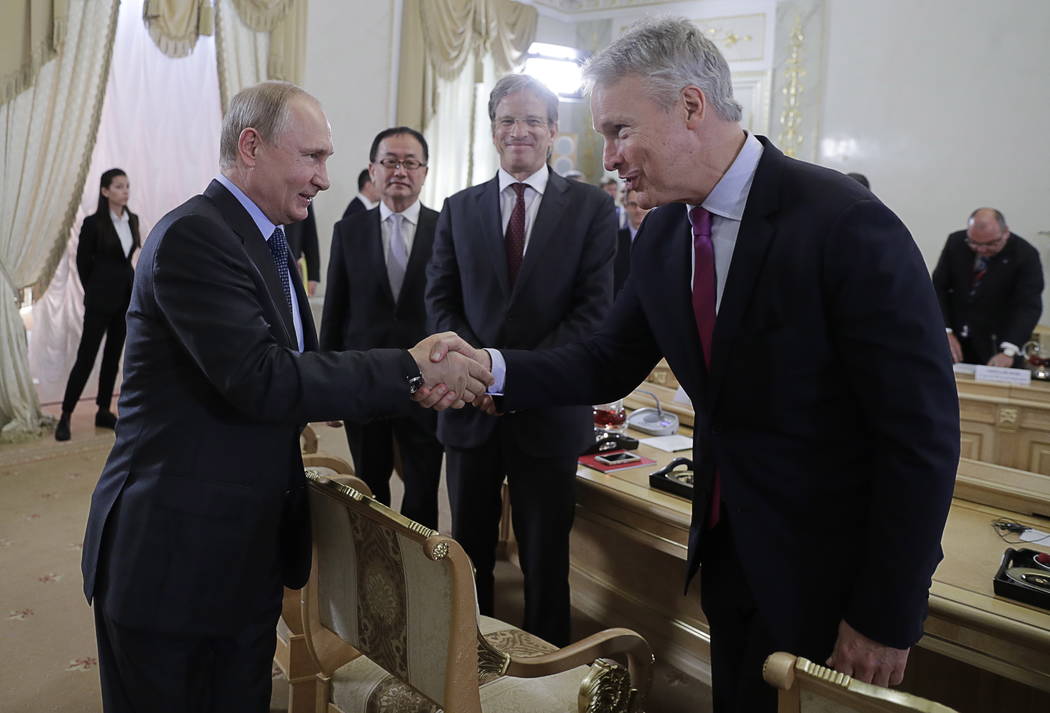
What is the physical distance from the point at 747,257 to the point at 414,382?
0.69 metres

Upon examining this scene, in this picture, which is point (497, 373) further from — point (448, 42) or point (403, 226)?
point (448, 42)

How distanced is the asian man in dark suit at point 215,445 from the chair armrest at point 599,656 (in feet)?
1.48

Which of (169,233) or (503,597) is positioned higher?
(169,233)

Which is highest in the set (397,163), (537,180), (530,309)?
(397,163)

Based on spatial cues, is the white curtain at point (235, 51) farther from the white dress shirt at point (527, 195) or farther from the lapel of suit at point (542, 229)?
the lapel of suit at point (542, 229)

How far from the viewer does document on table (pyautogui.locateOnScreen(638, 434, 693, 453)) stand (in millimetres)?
2791

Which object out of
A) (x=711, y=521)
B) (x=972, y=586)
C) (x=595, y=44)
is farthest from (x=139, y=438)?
(x=595, y=44)

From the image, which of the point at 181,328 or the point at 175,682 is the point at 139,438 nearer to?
the point at 181,328

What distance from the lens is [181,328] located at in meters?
1.36

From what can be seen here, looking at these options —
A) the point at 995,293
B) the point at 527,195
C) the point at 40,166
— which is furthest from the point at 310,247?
the point at 995,293

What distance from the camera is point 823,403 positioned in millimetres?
1281

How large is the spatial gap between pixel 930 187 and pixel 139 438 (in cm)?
726

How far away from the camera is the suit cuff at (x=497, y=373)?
1911mm

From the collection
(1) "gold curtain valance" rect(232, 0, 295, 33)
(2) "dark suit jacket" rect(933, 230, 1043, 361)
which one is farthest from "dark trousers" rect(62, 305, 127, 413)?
(2) "dark suit jacket" rect(933, 230, 1043, 361)
